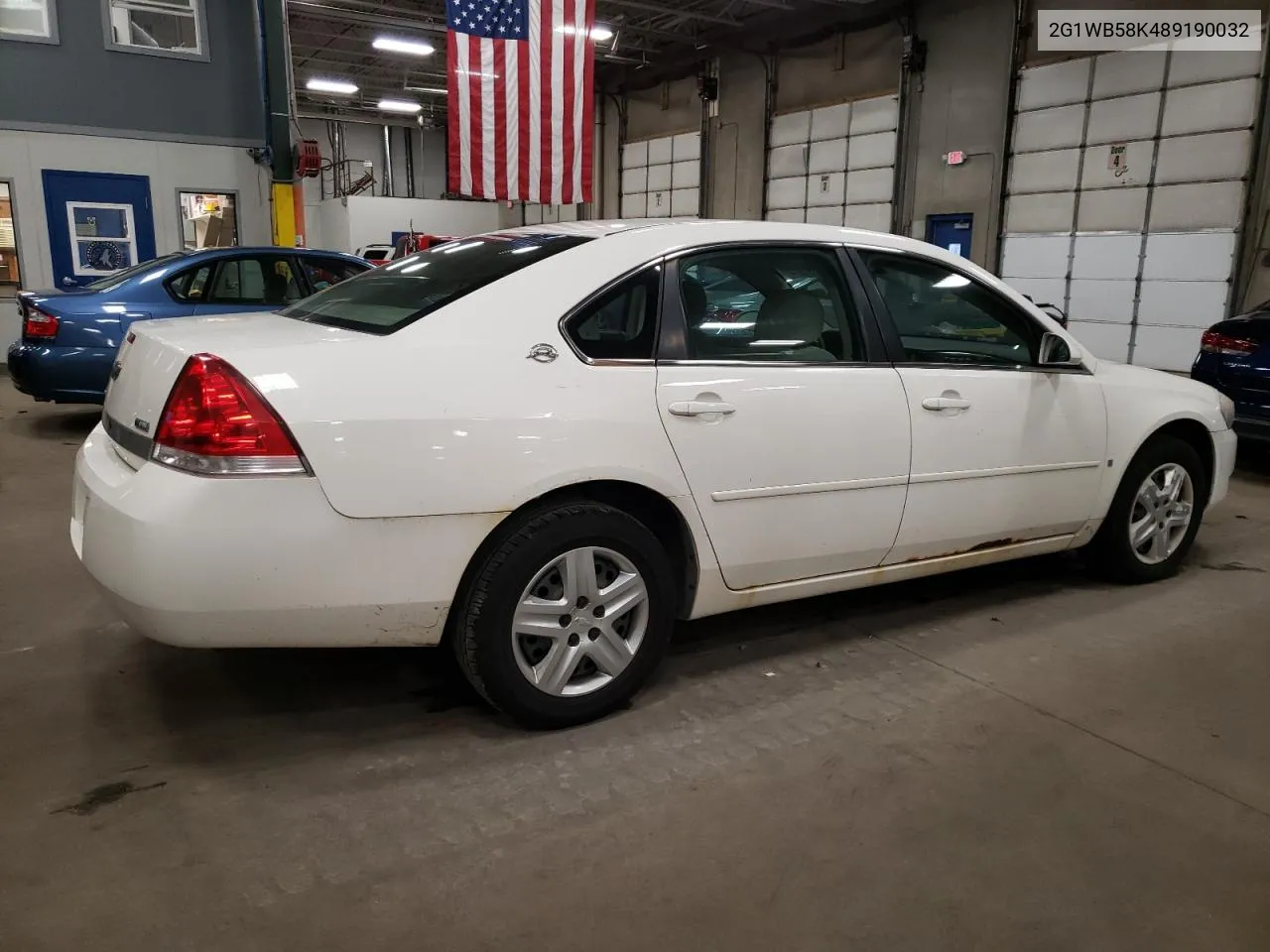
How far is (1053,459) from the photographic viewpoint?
3.57 meters

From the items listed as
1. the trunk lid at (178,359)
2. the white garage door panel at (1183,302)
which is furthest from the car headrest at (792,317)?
the white garage door panel at (1183,302)

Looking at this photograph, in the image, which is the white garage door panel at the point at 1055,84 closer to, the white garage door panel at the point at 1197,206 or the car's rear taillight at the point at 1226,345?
the white garage door panel at the point at 1197,206

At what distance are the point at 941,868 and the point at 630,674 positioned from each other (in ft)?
3.39

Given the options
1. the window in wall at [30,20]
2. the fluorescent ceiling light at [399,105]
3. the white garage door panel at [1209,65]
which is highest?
the fluorescent ceiling light at [399,105]

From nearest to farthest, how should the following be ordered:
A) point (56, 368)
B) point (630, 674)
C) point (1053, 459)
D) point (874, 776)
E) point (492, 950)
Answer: point (492, 950), point (874, 776), point (630, 674), point (1053, 459), point (56, 368)

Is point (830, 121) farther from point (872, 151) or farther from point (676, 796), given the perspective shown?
point (676, 796)

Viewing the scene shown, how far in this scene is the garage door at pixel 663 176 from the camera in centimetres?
1894

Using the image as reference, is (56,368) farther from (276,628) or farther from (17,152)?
(17,152)

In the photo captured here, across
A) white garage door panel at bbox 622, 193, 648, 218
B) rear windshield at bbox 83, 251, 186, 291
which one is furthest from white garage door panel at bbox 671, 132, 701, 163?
rear windshield at bbox 83, 251, 186, 291

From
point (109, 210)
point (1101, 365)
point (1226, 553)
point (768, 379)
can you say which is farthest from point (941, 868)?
point (109, 210)

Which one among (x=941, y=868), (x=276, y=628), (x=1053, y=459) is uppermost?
(x=1053, y=459)

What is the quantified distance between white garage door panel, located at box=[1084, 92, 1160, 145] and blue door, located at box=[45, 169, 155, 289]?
41.4ft

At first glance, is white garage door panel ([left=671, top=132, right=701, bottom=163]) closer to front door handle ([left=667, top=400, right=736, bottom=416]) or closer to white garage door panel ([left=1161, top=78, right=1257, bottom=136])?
white garage door panel ([left=1161, top=78, right=1257, bottom=136])

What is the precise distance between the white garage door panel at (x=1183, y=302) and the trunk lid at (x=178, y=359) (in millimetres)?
11683
